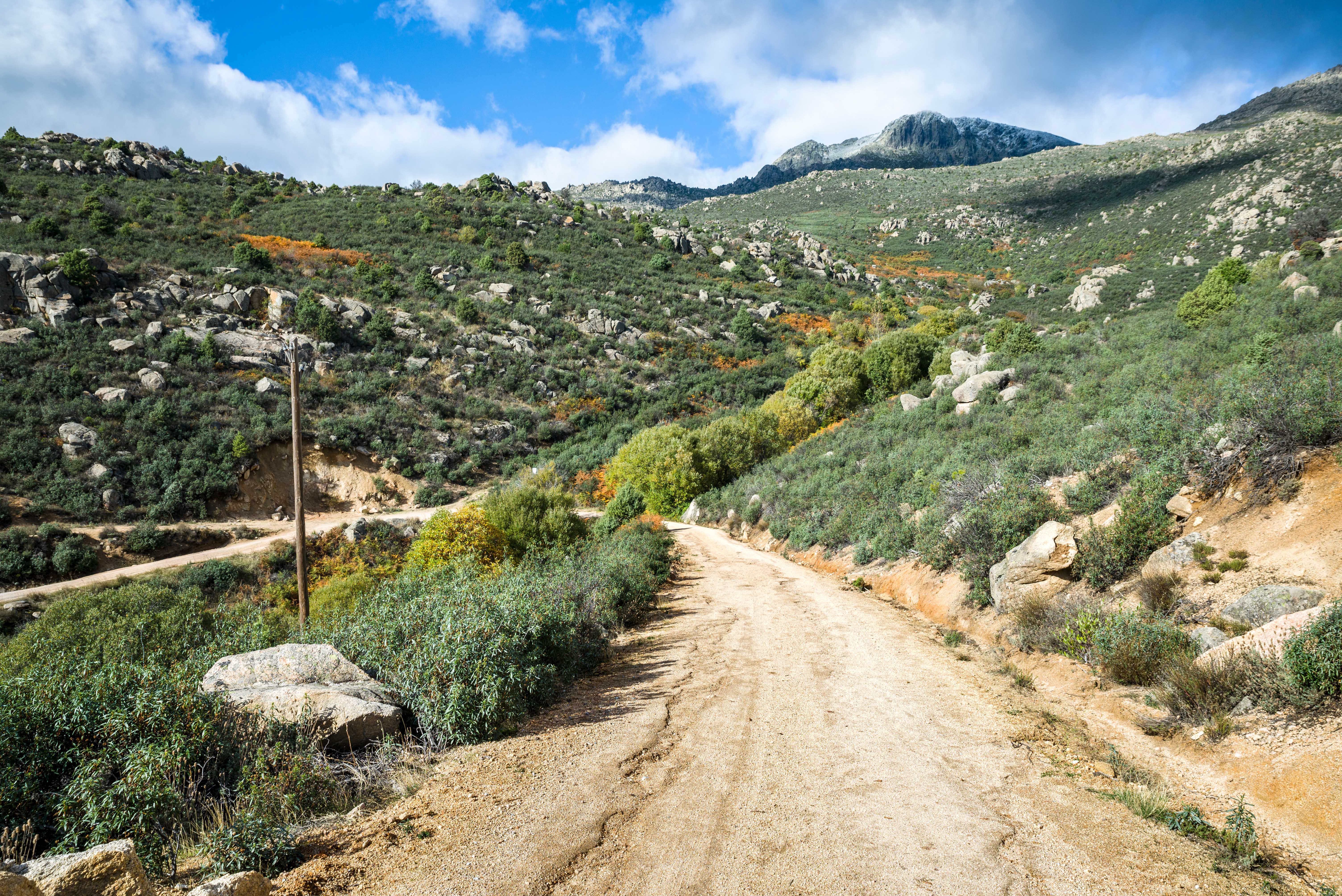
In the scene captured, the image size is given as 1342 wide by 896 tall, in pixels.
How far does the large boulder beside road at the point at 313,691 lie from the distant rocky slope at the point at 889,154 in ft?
459

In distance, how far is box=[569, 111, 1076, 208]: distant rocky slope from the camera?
14175 cm

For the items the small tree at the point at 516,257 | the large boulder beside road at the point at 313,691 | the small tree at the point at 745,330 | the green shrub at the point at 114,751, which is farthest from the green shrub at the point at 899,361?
the green shrub at the point at 114,751

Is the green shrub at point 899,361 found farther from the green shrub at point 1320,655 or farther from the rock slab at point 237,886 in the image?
the rock slab at point 237,886

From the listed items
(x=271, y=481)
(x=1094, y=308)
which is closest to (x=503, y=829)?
(x=271, y=481)

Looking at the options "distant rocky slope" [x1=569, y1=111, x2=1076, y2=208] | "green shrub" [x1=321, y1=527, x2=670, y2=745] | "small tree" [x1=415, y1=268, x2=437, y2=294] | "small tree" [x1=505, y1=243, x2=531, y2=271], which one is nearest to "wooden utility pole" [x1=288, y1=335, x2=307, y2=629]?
"green shrub" [x1=321, y1=527, x2=670, y2=745]

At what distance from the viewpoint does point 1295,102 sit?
6438 cm

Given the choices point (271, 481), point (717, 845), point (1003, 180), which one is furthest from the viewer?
point (1003, 180)

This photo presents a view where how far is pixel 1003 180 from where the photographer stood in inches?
3155

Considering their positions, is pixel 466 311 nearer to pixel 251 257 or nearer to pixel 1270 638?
pixel 251 257

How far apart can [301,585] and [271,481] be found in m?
17.0

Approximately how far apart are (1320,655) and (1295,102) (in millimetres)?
97663

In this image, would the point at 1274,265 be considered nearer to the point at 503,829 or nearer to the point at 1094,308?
the point at 1094,308

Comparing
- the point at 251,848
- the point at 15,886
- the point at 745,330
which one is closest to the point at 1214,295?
the point at 251,848

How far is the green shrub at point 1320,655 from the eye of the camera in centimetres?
A: 491
